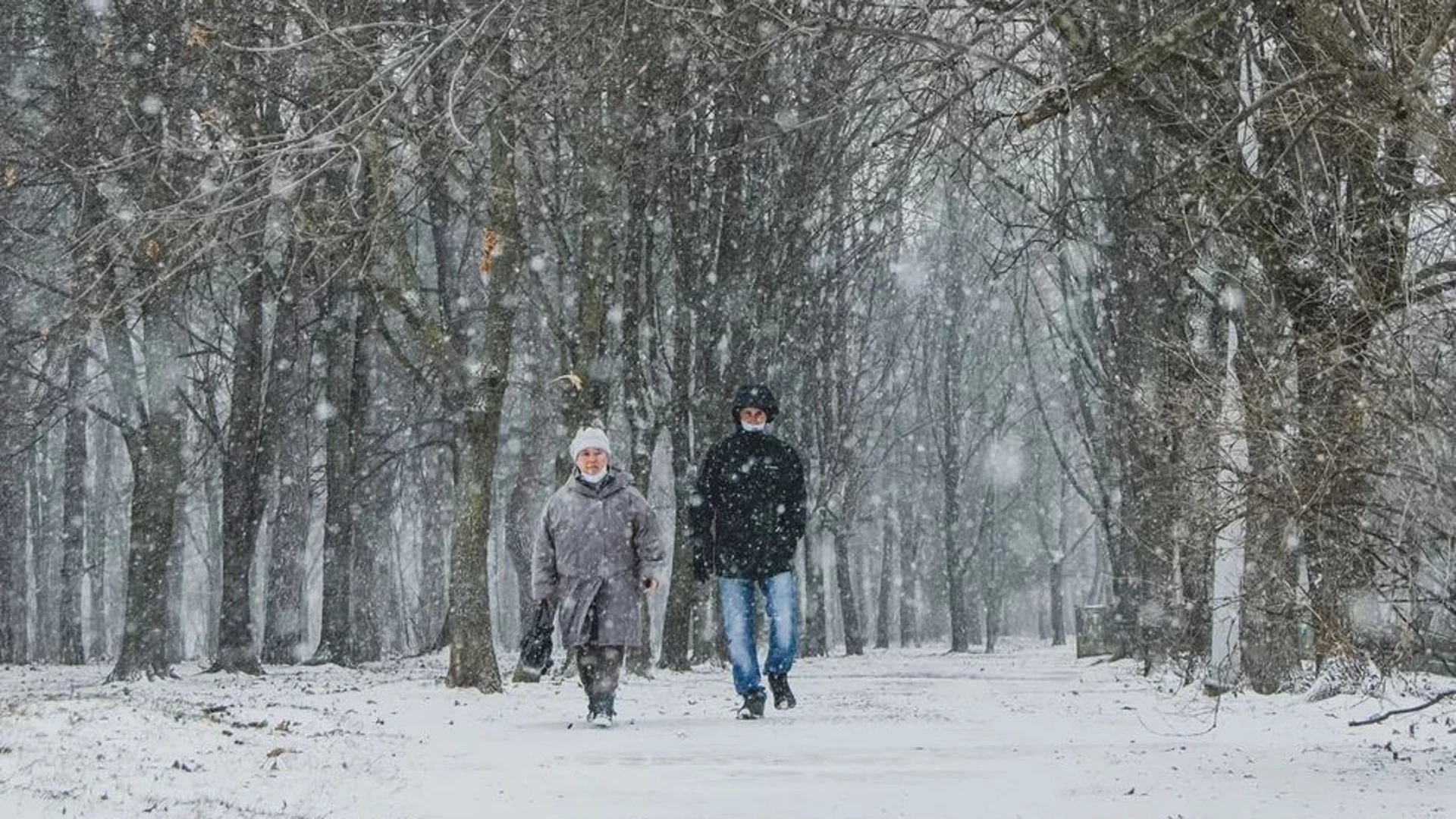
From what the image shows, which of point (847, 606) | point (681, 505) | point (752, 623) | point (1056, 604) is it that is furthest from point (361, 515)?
point (1056, 604)

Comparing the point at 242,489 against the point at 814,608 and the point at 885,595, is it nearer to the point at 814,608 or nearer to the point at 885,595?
the point at 814,608

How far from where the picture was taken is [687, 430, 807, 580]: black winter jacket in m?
11.9

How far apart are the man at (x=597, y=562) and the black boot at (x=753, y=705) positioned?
891mm

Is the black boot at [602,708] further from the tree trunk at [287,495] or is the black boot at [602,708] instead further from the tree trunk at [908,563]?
the tree trunk at [908,563]

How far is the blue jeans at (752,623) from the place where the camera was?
11758mm

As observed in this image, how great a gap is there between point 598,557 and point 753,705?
1498 mm

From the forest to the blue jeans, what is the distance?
258 centimetres

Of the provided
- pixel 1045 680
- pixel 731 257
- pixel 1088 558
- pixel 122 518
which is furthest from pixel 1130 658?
pixel 1088 558

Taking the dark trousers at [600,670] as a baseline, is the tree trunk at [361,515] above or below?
above

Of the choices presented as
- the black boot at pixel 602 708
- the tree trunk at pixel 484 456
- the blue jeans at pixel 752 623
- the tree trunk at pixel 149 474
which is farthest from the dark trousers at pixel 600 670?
the tree trunk at pixel 149 474

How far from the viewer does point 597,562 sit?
11.3 m

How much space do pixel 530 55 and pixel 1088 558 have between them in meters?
73.3

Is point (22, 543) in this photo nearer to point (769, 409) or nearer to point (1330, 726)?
point (769, 409)

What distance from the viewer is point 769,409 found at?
12.2 meters
